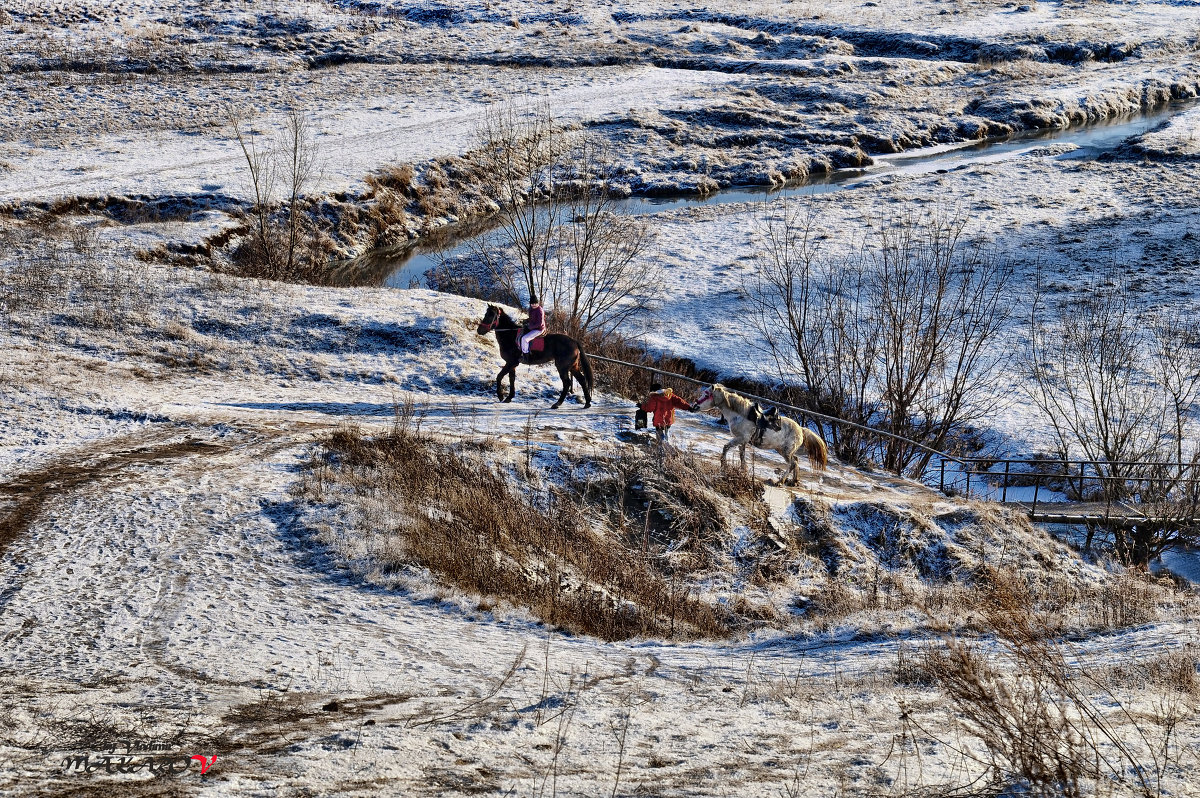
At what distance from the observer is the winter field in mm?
6547

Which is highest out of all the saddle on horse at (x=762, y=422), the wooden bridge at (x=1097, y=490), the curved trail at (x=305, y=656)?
the saddle on horse at (x=762, y=422)

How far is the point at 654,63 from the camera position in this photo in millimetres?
60969

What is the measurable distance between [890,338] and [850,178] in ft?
82.3

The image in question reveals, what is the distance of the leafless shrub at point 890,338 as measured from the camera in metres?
20.4

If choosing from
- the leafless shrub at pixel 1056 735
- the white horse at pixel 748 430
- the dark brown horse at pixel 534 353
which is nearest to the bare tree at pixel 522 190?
the dark brown horse at pixel 534 353

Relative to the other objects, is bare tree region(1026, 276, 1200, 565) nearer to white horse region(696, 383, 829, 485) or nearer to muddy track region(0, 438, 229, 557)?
white horse region(696, 383, 829, 485)

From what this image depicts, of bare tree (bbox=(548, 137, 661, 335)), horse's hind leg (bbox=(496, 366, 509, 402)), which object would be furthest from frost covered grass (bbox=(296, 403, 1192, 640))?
bare tree (bbox=(548, 137, 661, 335))

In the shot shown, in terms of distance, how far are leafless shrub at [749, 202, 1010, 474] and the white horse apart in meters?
4.27

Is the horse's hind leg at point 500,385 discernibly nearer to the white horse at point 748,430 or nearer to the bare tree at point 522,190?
the white horse at point 748,430

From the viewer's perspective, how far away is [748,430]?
48.2 feet

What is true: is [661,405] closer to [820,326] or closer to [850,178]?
[820,326]

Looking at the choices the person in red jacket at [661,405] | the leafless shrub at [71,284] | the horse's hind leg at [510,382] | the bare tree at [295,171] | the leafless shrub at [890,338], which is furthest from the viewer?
the bare tree at [295,171]

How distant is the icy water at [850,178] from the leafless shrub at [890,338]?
18.8 feet

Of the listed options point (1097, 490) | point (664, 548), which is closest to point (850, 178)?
point (1097, 490)
